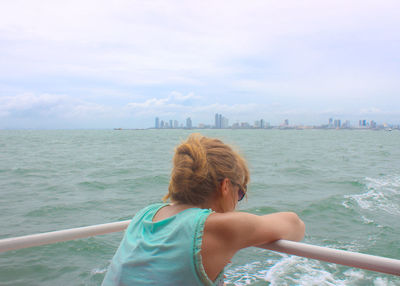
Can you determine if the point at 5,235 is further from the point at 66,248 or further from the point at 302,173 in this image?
the point at 302,173

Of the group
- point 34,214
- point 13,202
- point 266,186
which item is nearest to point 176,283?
point 34,214

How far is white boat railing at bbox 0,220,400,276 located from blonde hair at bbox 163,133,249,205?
382 millimetres

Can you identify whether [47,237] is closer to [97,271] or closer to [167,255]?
[167,255]

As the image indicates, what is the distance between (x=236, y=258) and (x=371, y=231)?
340cm

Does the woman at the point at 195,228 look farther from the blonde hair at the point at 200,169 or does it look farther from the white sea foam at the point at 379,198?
the white sea foam at the point at 379,198

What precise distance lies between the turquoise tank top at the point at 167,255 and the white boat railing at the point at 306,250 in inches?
15.7

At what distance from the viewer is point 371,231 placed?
278 inches

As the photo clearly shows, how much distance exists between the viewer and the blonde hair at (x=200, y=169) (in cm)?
137

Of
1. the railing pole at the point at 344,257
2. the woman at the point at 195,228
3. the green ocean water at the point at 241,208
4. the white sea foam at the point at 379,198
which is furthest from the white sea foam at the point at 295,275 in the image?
the woman at the point at 195,228

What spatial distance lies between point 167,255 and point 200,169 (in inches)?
13.5

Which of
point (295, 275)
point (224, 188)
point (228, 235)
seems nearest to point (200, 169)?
point (224, 188)

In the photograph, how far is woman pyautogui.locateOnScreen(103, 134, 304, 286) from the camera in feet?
4.06

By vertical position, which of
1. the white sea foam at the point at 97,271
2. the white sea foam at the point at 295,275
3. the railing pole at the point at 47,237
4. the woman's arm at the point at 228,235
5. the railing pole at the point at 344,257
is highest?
the woman's arm at the point at 228,235

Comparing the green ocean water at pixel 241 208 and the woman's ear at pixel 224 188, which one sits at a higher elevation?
the woman's ear at pixel 224 188
